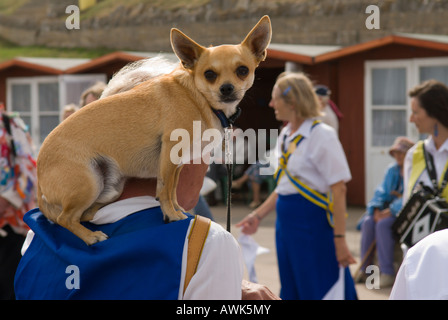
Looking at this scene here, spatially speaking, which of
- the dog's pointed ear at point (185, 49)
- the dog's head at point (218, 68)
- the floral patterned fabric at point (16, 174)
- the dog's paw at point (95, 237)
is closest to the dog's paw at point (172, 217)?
the dog's paw at point (95, 237)

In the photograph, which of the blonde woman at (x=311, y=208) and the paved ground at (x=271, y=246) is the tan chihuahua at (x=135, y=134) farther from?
the paved ground at (x=271, y=246)

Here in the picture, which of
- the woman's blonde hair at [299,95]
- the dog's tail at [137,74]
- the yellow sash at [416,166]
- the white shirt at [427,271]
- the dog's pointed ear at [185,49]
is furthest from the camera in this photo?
the woman's blonde hair at [299,95]

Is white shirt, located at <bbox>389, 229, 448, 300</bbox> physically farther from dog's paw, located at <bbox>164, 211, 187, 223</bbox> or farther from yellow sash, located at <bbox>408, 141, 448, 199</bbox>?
yellow sash, located at <bbox>408, 141, 448, 199</bbox>

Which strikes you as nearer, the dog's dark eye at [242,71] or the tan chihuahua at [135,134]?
the tan chihuahua at [135,134]

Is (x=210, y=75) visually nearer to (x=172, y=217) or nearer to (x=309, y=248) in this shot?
(x=172, y=217)

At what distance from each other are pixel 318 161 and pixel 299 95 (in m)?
0.59

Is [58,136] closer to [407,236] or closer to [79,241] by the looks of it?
[79,241]

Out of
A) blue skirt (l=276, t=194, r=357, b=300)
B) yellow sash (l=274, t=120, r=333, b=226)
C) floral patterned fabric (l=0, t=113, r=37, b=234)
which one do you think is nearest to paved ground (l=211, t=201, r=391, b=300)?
blue skirt (l=276, t=194, r=357, b=300)

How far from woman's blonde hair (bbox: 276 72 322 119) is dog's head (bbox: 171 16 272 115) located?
128 inches

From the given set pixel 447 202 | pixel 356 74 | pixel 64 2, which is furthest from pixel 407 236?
pixel 64 2

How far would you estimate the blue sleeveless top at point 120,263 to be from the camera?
192cm

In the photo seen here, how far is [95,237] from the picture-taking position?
6.63 ft

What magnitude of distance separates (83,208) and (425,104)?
11.3 feet

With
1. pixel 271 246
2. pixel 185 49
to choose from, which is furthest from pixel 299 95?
pixel 271 246
